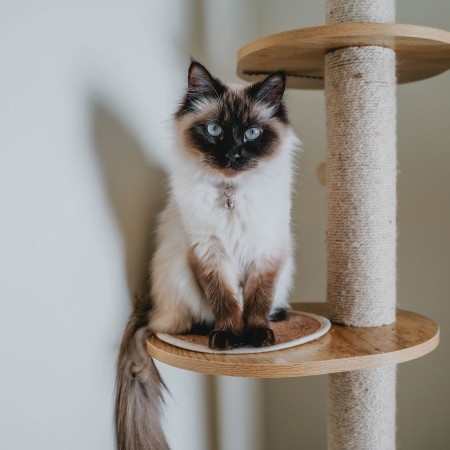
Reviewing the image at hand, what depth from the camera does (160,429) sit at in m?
1.32

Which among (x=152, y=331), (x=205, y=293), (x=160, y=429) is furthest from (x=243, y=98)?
(x=160, y=429)

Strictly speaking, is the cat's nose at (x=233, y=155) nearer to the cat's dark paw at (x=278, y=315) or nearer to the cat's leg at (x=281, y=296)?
the cat's leg at (x=281, y=296)

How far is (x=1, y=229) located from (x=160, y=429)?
2.14 feet

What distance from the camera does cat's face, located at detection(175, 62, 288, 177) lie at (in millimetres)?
1253

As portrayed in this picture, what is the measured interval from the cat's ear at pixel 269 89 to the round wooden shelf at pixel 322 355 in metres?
0.60

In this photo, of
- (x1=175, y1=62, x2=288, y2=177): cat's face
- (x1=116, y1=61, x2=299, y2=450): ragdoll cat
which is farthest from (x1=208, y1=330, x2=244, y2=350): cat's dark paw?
(x1=175, y1=62, x2=288, y2=177): cat's face

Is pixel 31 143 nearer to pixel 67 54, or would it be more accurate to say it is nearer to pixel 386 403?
pixel 67 54

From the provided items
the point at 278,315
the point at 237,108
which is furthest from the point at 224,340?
the point at 237,108

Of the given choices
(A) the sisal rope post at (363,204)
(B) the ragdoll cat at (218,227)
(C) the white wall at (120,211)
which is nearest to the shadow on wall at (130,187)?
(C) the white wall at (120,211)

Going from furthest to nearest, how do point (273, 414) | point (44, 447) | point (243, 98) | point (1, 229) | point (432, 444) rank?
point (273, 414), point (432, 444), point (243, 98), point (44, 447), point (1, 229)

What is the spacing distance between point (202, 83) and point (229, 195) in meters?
0.28

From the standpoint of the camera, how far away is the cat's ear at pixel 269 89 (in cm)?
129

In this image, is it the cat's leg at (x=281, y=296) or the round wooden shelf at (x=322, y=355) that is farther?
the cat's leg at (x=281, y=296)

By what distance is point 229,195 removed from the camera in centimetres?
131
